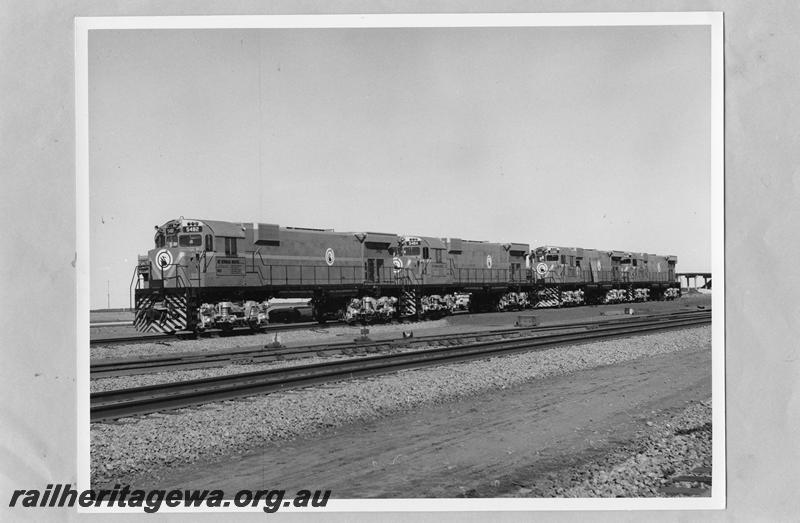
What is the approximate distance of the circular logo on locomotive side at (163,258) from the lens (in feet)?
44.4

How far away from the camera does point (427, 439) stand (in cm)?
592

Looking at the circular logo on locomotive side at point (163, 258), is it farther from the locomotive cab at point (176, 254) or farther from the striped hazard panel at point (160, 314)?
the striped hazard panel at point (160, 314)

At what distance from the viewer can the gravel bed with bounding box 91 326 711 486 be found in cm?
544

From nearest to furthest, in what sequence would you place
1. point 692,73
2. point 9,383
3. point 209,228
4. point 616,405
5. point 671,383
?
point 9,383, point 692,73, point 616,405, point 671,383, point 209,228

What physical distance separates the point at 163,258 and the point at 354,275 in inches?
271

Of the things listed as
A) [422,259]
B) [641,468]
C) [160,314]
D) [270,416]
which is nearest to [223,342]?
[160,314]

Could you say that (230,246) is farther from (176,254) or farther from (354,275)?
(354,275)

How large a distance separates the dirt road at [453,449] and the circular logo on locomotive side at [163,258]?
8.97 m

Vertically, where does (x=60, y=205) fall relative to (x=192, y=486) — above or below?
above

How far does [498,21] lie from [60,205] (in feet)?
15.6

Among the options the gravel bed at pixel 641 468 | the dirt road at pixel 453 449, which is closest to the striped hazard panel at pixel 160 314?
the dirt road at pixel 453 449

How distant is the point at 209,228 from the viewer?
45.5 feet

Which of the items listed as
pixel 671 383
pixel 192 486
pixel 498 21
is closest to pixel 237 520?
pixel 192 486
